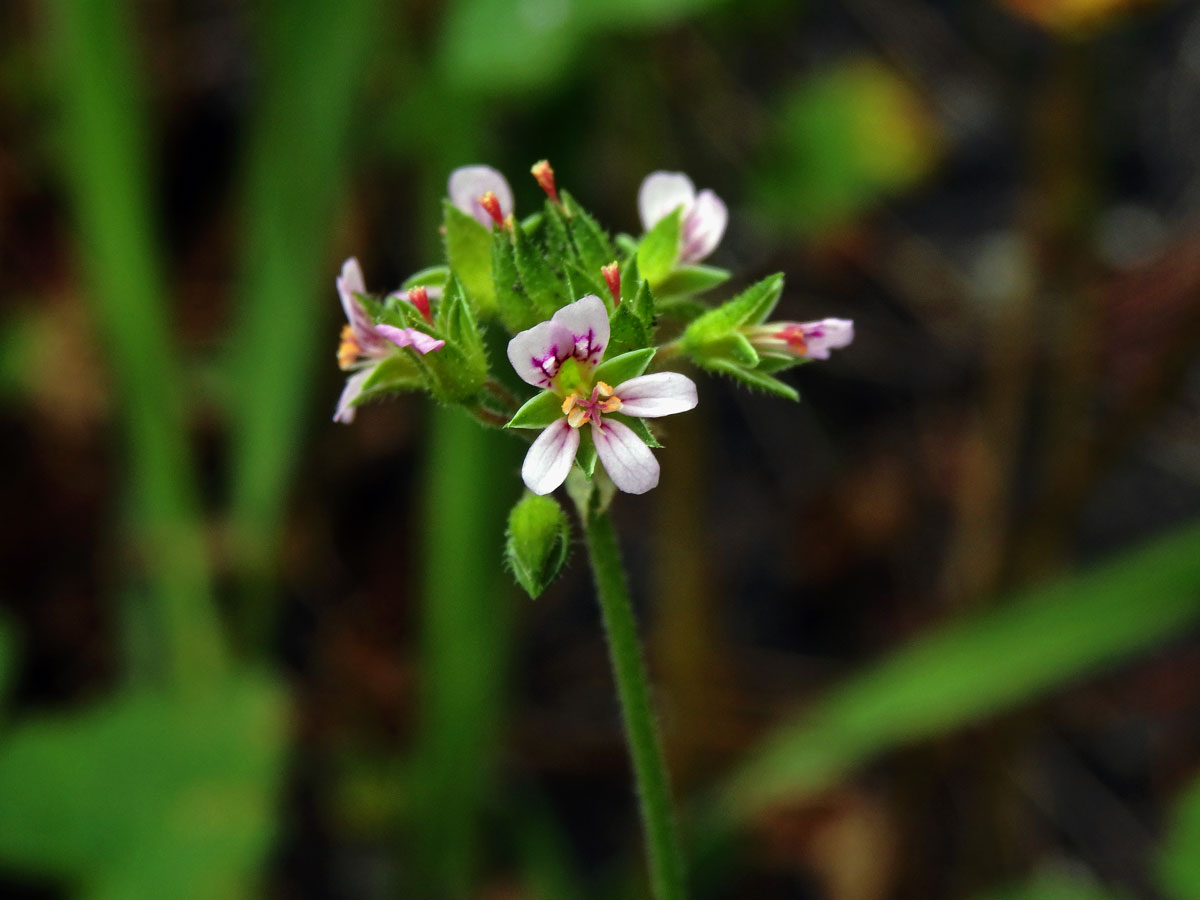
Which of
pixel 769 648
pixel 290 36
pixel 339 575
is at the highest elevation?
pixel 290 36

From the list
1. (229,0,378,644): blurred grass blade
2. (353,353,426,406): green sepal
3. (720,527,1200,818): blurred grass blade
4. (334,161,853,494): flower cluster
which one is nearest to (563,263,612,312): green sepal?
(334,161,853,494): flower cluster

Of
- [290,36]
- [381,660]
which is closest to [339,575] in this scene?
[381,660]

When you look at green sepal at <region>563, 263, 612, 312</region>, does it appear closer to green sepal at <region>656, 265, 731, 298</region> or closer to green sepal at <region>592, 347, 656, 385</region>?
green sepal at <region>592, 347, 656, 385</region>

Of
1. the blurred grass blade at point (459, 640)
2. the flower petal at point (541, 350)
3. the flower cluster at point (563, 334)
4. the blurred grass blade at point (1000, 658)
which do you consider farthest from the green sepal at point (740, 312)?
the blurred grass blade at point (1000, 658)

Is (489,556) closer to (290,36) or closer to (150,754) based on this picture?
(150,754)

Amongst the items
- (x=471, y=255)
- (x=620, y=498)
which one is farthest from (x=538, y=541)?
(x=620, y=498)

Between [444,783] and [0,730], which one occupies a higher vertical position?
[0,730]

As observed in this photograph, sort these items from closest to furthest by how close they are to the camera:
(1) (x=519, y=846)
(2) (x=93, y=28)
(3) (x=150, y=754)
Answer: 1. (3) (x=150, y=754)
2. (2) (x=93, y=28)
3. (1) (x=519, y=846)
